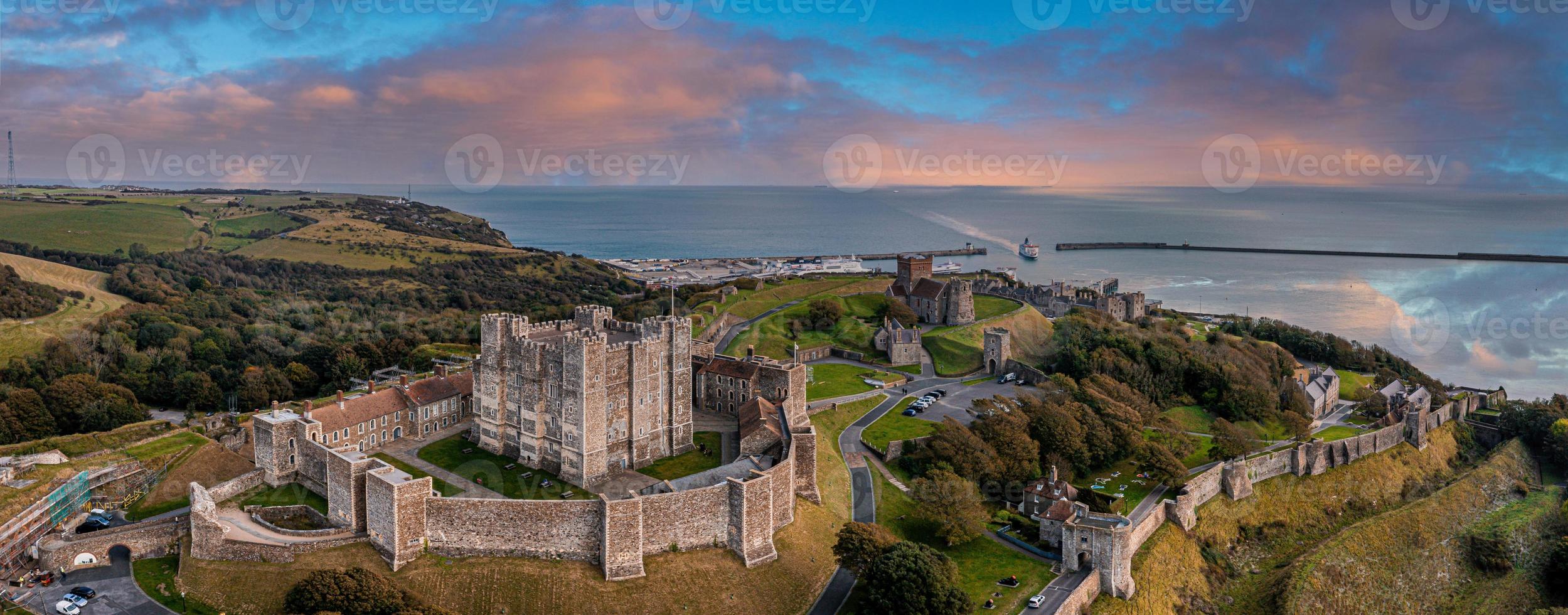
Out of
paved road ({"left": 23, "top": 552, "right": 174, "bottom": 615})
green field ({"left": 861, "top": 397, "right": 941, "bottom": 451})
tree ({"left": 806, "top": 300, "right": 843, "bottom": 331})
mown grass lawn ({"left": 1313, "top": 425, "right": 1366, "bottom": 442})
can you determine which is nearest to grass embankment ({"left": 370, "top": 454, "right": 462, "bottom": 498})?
paved road ({"left": 23, "top": 552, "right": 174, "bottom": 615})

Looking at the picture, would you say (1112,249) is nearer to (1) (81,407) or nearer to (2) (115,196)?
(1) (81,407)

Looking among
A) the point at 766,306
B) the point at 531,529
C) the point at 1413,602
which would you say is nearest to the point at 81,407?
the point at 531,529

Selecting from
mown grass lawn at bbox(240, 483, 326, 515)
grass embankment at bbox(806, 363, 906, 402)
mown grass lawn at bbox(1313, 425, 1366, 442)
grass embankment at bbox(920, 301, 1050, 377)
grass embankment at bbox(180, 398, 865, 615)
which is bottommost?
mown grass lawn at bbox(1313, 425, 1366, 442)

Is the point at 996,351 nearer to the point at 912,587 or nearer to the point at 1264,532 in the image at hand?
the point at 1264,532

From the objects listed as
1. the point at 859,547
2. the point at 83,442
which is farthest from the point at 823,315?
the point at 83,442

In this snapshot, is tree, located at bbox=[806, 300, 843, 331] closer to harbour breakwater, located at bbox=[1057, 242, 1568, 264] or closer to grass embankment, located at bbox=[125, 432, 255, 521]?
grass embankment, located at bbox=[125, 432, 255, 521]

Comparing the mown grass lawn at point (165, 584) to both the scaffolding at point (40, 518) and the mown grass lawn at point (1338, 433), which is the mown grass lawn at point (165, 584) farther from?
the mown grass lawn at point (1338, 433)
